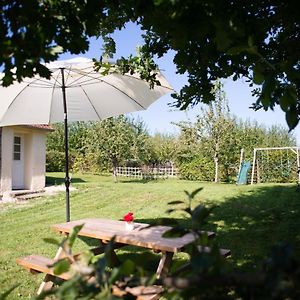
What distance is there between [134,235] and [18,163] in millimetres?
11152

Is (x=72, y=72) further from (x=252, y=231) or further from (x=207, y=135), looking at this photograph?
(x=207, y=135)

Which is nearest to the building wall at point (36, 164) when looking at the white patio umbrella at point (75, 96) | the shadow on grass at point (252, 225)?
the shadow on grass at point (252, 225)

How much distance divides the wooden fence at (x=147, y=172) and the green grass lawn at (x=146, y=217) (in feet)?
40.4

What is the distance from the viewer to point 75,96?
5.99m

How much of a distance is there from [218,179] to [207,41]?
61.0 feet

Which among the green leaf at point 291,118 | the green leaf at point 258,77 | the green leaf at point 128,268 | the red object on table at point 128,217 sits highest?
the green leaf at point 258,77

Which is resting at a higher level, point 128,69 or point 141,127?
point 141,127

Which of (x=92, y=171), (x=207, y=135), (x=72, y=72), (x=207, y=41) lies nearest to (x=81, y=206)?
(x=72, y=72)

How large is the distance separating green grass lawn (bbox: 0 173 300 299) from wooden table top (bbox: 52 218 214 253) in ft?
2.95

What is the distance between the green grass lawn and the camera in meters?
5.27

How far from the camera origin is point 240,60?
253 cm

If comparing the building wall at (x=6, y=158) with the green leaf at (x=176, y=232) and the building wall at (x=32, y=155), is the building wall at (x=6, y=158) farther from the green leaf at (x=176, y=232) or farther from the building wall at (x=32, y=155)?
the green leaf at (x=176, y=232)

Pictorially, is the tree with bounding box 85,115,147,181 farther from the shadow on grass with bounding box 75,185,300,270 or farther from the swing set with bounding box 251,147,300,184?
the shadow on grass with bounding box 75,185,300,270

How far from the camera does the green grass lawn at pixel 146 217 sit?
527cm
